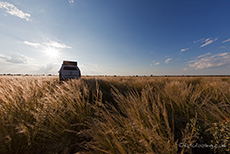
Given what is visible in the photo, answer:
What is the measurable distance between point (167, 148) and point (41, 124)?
5.94 feet

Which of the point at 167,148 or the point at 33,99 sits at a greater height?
the point at 33,99

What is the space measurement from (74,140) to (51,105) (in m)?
0.92

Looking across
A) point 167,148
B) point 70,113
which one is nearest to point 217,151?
point 167,148

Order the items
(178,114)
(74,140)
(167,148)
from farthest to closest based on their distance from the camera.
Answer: (178,114) < (74,140) < (167,148)

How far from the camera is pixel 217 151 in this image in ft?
3.10

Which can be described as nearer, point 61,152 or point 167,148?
point 167,148

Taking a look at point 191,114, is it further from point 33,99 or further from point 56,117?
point 33,99

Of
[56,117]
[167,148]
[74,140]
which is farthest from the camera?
[56,117]

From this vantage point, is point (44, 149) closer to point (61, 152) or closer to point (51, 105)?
point (61, 152)

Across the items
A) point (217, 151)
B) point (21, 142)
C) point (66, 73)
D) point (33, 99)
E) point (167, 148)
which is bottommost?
point (21, 142)

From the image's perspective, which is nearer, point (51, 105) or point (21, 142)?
point (21, 142)

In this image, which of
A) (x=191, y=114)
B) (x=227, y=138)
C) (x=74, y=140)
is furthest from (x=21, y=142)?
(x=191, y=114)

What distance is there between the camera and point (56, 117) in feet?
5.14

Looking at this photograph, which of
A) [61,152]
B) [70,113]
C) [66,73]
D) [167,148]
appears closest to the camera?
[167,148]
